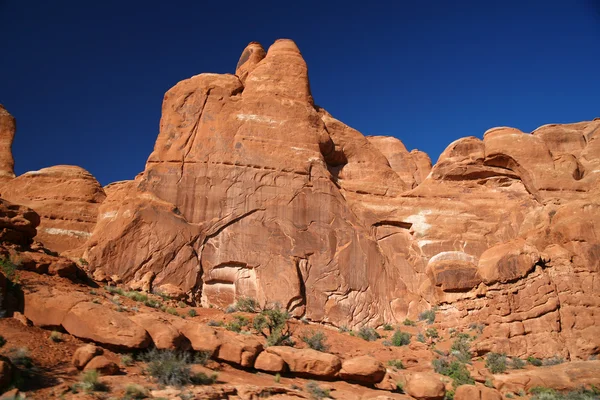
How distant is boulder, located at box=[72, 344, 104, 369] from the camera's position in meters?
11.9


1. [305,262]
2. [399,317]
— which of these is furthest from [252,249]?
[399,317]

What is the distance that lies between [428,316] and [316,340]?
787cm

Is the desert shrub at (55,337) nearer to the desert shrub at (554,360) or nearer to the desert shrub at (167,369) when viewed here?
the desert shrub at (167,369)

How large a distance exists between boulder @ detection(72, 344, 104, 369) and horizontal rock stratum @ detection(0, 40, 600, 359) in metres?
12.9

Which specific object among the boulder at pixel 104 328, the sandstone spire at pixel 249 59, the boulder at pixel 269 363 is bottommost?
the boulder at pixel 269 363

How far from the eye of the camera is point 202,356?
47.5 feet

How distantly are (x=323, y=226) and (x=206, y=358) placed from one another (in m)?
16.5

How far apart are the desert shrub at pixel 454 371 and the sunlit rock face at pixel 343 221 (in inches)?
98.9

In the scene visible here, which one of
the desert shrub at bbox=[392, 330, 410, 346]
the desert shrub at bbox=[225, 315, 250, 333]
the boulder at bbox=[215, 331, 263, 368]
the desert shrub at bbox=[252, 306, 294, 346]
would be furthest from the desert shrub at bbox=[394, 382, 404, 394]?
the desert shrub at bbox=[392, 330, 410, 346]

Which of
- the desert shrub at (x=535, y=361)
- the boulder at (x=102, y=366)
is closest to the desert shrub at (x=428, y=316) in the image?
the desert shrub at (x=535, y=361)

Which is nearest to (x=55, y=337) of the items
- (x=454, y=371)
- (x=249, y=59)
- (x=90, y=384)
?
(x=90, y=384)

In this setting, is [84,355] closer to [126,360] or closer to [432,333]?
[126,360]

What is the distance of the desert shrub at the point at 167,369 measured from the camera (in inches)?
477

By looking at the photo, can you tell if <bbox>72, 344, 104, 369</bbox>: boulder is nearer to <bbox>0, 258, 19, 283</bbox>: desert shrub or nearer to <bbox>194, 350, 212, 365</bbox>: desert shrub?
<bbox>194, 350, 212, 365</bbox>: desert shrub
